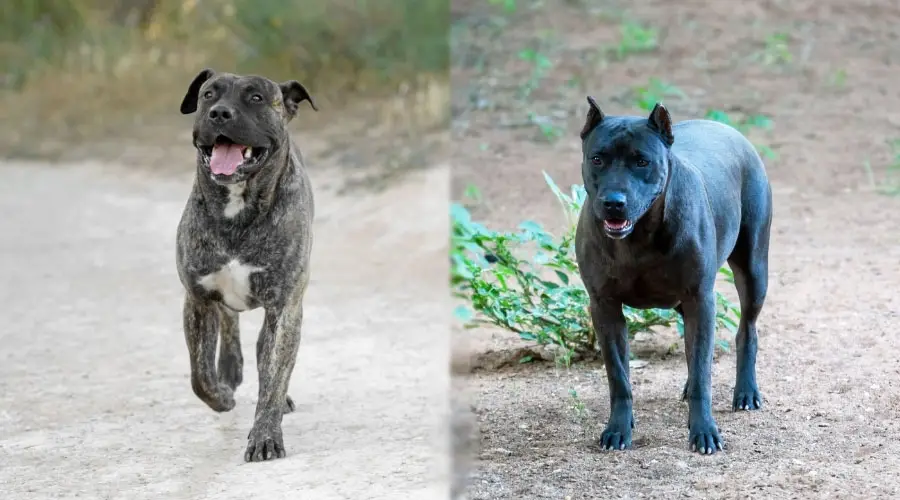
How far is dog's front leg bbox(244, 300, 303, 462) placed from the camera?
384 centimetres

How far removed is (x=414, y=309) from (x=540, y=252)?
1.65m

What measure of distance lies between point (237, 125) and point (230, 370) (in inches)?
46.8

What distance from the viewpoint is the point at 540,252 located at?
4.89 metres

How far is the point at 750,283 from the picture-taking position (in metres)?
4.11

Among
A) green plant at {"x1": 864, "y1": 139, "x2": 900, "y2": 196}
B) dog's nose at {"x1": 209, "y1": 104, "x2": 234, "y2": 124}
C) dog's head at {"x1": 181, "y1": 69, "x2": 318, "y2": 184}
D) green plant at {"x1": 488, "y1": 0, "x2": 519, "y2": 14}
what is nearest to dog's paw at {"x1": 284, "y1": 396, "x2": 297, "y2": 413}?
dog's head at {"x1": 181, "y1": 69, "x2": 318, "y2": 184}

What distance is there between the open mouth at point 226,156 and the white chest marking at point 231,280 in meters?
0.33

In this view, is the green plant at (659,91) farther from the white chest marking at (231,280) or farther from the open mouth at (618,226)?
the open mouth at (618,226)

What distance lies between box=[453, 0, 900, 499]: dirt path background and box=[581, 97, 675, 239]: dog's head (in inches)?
28.3

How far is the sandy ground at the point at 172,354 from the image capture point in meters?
3.77

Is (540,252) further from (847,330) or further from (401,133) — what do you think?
(401,133)

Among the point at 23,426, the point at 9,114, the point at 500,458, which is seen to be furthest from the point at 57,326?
the point at 9,114

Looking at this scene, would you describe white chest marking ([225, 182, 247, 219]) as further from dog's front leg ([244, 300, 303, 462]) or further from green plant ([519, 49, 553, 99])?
green plant ([519, 49, 553, 99])

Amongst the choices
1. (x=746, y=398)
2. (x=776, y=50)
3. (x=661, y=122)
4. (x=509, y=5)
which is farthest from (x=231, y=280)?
(x=509, y=5)

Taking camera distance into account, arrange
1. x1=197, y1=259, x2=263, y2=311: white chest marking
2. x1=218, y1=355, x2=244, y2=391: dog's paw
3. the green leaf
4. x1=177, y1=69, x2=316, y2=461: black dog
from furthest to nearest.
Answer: x1=218, y1=355, x2=244, y2=391: dog's paw < the green leaf < x1=197, y1=259, x2=263, y2=311: white chest marking < x1=177, y1=69, x2=316, y2=461: black dog
